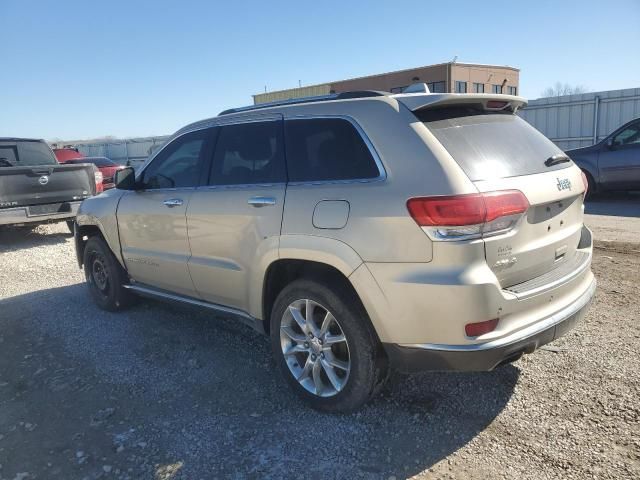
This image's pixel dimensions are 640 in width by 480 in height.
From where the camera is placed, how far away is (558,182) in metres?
3.10

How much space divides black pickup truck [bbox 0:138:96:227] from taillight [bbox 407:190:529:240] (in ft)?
25.6

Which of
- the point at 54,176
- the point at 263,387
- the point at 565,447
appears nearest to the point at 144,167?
the point at 263,387

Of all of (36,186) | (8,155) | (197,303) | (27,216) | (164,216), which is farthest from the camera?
(8,155)

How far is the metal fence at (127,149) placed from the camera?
32.5 metres

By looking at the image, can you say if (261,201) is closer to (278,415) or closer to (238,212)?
(238,212)

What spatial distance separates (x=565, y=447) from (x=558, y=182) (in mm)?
1491

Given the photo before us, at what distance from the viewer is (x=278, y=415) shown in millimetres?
3309

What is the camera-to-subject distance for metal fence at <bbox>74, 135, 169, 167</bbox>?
107 feet

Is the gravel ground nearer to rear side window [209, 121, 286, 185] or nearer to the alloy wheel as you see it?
the alloy wheel

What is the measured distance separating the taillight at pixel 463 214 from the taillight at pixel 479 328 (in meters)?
0.45

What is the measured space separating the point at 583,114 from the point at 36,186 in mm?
16796

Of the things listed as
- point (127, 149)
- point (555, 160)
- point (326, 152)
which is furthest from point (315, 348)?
point (127, 149)

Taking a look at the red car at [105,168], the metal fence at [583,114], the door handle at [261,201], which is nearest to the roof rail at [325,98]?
the door handle at [261,201]

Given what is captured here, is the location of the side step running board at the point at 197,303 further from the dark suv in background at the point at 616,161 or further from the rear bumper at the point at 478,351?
the dark suv in background at the point at 616,161
